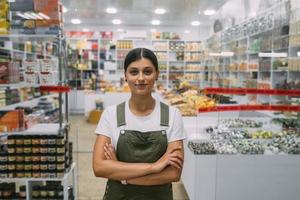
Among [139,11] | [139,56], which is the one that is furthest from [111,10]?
[139,56]

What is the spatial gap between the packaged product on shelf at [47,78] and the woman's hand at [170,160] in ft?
6.50

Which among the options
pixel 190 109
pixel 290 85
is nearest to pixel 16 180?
pixel 190 109

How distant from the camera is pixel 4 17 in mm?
2961

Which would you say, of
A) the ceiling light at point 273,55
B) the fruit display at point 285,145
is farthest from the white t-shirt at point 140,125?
the ceiling light at point 273,55

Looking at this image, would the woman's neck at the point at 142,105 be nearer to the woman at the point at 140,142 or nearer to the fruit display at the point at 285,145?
the woman at the point at 140,142

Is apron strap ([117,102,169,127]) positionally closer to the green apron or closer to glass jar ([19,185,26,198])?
the green apron

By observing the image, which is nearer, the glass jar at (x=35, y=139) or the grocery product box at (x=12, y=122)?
the glass jar at (x=35, y=139)

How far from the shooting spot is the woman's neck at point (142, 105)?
143 centimetres

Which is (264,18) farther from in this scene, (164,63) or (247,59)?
(164,63)

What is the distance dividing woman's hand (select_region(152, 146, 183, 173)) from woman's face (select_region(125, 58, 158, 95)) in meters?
0.28

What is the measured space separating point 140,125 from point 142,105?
0.09 metres

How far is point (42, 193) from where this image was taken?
9.95ft

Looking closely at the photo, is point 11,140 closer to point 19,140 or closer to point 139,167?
point 19,140

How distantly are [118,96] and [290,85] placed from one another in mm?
6122
